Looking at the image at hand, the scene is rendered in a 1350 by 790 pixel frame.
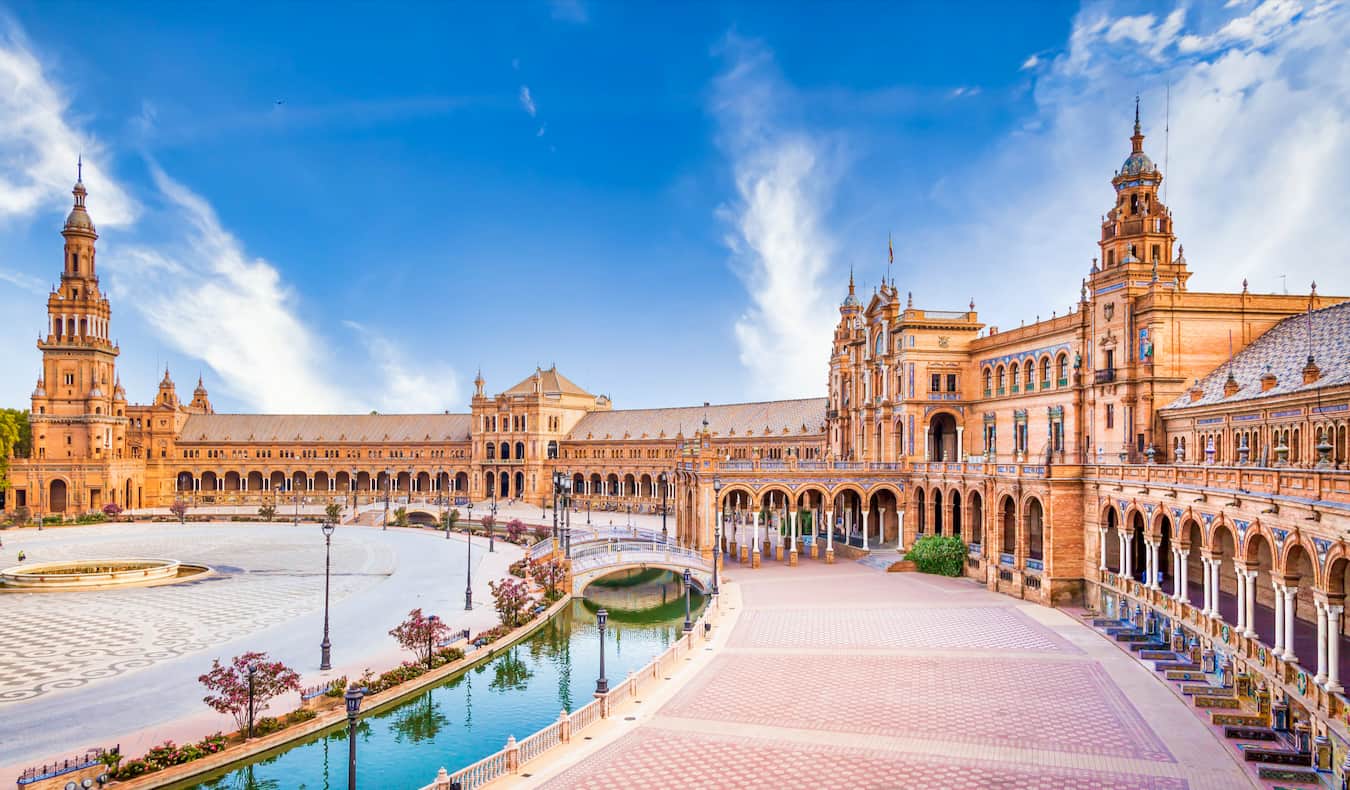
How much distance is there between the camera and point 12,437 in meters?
94.8

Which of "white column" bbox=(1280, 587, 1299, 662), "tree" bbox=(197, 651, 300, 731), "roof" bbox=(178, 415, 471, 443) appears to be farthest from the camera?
"roof" bbox=(178, 415, 471, 443)

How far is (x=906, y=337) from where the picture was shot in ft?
198

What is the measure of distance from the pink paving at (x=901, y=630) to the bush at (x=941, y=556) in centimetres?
933

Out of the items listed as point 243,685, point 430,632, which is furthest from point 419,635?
point 243,685

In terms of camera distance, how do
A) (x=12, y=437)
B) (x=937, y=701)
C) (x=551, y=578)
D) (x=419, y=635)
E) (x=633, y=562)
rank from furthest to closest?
1. (x=12, y=437)
2. (x=633, y=562)
3. (x=551, y=578)
4. (x=419, y=635)
5. (x=937, y=701)

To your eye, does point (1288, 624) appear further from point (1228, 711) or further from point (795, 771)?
point (795, 771)

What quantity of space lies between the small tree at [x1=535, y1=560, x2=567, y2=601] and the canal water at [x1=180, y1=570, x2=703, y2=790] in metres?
1.16

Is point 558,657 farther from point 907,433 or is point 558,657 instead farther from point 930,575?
point 907,433

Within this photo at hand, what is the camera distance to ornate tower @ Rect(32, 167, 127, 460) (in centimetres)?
9631

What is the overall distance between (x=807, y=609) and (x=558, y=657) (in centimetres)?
1163

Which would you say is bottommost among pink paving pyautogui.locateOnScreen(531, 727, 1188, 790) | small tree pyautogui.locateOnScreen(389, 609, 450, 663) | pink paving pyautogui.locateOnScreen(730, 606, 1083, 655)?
pink paving pyautogui.locateOnScreen(730, 606, 1083, 655)

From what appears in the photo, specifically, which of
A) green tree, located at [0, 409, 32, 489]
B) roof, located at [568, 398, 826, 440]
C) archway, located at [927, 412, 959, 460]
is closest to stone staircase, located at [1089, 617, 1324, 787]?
archway, located at [927, 412, 959, 460]

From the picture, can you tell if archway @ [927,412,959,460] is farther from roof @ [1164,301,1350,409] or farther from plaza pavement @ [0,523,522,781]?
plaza pavement @ [0,523,522,781]

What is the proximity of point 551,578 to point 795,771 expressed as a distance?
2799 cm
